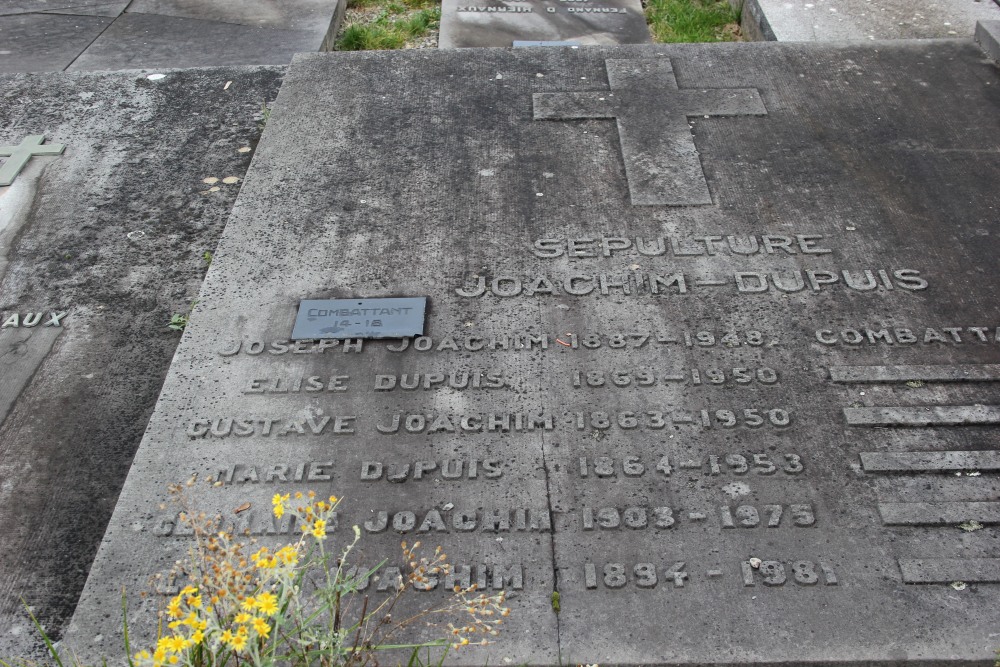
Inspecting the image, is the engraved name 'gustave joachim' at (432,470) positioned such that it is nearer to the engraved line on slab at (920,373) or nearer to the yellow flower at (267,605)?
the yellow flower at (267,605)

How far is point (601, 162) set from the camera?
401 centimetres

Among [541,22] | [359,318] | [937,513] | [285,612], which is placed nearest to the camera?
[285,612]

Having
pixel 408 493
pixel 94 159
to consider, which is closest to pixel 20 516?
pixel 408 493

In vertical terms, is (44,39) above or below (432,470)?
below

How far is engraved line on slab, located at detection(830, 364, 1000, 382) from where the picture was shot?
295 centimetres

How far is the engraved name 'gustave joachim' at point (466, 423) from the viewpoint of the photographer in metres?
Answer: 2.86

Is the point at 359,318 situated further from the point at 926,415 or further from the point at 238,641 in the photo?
the point at 926,415

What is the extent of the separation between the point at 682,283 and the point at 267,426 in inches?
65.9

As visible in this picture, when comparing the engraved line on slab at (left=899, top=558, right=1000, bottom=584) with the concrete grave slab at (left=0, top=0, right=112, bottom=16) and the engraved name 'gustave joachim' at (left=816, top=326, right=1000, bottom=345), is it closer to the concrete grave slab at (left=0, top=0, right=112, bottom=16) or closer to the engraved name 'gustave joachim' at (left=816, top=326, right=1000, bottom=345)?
the engraved name 'gustave joachim' at (left=816, top=326, right=1000, bottom=345)

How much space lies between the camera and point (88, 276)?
12.4 ft

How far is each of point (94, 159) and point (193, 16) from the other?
8.51ft

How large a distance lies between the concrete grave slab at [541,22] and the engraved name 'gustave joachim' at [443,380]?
12.1 ft

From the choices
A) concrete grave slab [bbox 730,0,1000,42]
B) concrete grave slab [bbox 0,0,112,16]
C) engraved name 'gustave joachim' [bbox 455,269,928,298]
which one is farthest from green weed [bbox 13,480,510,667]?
concrete grave slab [bbox 0,0,112,16]

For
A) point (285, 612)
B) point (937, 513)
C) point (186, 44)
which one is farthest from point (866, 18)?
point (285, 612)
